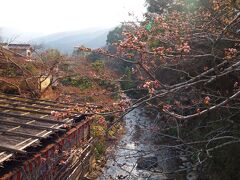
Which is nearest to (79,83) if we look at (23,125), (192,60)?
(192,60)

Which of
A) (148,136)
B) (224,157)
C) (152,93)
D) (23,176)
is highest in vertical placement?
(152,93)

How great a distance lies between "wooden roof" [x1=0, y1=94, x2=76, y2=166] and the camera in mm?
7634

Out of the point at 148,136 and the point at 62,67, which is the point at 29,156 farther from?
the point at 62,67

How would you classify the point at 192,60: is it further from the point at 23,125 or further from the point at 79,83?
the point at 79,83

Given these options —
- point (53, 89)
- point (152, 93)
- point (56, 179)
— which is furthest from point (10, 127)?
point (53, 89)

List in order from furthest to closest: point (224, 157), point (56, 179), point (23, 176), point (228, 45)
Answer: point (228, 45) < point (224, 157) < point (56, 179) < point (23, 176)

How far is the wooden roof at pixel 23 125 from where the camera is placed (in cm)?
763

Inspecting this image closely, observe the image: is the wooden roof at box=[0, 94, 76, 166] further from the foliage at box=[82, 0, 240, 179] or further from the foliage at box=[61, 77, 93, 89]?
the foliage at box=[61, 77, 93, 89]

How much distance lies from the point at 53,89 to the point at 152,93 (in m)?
A: 19.8

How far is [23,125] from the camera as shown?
9648mm

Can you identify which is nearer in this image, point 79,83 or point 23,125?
point 23,125

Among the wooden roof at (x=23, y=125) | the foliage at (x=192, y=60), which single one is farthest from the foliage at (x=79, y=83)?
the wooden roof at (x=23, y=125)

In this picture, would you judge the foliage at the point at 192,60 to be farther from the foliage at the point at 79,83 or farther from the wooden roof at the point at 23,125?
the foliage at the point at 79,83

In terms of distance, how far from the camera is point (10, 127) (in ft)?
30.6
